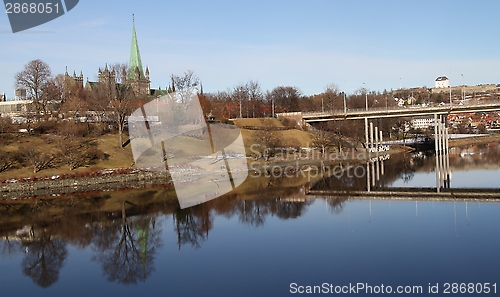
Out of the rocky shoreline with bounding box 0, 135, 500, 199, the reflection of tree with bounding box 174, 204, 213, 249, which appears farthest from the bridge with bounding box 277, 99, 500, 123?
the reflection of tree with bounding box 174, 204, 213, 249

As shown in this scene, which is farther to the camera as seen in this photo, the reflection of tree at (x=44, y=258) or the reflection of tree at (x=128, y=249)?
the reflection of tree at (x=128, y=249)

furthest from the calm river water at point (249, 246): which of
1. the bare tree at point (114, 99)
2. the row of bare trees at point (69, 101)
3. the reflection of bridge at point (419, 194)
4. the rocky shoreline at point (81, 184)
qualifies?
the row of bare trees at point (69, 101)

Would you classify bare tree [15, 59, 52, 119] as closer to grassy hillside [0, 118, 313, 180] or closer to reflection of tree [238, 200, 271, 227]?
grassy hillside [0, 118, 313, 180]

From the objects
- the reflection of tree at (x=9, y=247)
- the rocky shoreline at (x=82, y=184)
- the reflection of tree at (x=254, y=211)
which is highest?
the rocky shoreline at (x=82, y=184)

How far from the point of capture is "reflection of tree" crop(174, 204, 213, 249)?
2064 cm

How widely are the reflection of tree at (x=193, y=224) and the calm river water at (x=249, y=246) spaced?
5 centimetres

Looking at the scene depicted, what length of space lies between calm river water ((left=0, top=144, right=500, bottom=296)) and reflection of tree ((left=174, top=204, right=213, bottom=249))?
0.05 metres

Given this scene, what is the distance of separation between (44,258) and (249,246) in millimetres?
8089

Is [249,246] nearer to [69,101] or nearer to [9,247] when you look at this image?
[9,247]

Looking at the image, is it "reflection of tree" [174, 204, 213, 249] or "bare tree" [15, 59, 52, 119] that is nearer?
"reflection of tree" [174, 204, 213, 249]

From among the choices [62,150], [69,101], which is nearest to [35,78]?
[69,101]

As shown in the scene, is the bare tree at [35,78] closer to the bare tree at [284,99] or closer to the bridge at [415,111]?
the bridge at [415,111]

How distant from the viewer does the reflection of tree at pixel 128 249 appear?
54.1ft

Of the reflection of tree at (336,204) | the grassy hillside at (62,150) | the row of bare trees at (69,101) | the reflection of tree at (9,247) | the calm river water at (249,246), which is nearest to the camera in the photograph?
the calm river water at (249,246)
